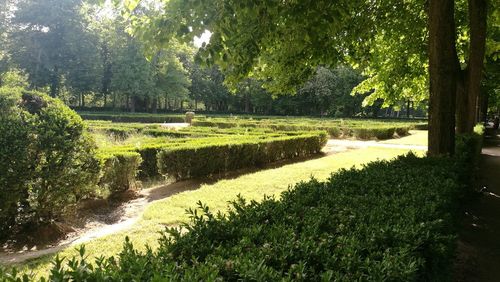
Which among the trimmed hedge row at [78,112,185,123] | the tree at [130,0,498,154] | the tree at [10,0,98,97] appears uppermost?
the tree at [10,0,98,97]

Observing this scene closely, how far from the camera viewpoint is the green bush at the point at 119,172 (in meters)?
8.77

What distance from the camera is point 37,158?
6633mm

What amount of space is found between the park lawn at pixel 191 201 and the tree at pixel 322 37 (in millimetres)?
2072

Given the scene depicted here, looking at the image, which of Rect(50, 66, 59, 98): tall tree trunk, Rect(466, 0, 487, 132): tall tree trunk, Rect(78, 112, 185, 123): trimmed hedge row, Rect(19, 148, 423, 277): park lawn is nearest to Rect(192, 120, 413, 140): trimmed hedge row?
Rect(19, 148, 423, 277): park lawn

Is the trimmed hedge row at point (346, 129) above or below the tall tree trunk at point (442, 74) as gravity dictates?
below

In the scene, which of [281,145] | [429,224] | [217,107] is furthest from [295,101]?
[429,224]

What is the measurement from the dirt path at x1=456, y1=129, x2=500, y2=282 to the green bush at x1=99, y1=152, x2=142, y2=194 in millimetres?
7078

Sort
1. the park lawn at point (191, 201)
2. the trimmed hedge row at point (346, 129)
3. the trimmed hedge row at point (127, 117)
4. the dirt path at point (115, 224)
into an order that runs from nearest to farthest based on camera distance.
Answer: the park lawn at point (191, 201) → the dirt path at point (115, 224) → the trimmed hedge row at point (346, 129) → the trimmed hedge row at point (127, 117)

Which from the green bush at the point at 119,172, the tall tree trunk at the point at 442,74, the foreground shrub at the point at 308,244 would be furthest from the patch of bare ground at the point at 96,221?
the tall tree trunk at the point at 442,74

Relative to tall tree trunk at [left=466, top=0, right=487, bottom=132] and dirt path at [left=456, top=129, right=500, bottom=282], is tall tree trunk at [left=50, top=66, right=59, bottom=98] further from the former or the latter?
dirt path at [left=456, top=129, right=500, bottom=282]

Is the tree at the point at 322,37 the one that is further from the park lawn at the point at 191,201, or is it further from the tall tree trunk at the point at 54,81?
the tall tree trunk at the point at 54,81

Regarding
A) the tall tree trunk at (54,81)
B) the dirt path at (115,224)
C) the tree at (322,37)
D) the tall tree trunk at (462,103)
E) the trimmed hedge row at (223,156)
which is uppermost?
the tall tree trunk at (54,81)

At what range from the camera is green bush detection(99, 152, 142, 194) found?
877 cm

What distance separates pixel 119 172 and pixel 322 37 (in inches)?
218
